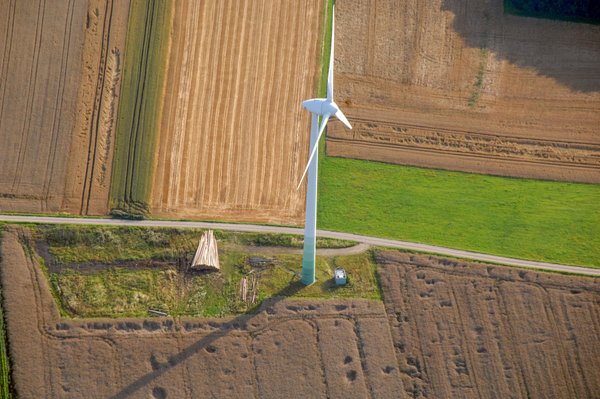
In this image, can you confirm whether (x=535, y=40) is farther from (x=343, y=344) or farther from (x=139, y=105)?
(x=139, y=105)

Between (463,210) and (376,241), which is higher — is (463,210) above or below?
above

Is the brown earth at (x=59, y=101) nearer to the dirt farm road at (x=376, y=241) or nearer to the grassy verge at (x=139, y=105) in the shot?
the grassy verge at (x=139, y=105)

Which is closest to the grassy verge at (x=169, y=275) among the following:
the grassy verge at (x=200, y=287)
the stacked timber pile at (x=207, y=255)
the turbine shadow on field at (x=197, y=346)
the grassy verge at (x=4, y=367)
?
the grassy verge at (x=200, y=287)

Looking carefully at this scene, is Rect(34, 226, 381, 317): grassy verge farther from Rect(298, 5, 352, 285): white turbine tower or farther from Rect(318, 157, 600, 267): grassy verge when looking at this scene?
Rect(318, 157, 600, 267): grassy verge

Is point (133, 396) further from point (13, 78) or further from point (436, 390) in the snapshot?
point (13, 78)

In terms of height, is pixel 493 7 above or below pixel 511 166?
above

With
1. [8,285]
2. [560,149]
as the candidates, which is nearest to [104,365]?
[8,285]

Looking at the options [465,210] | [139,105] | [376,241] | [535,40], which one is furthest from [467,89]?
→ [139,105]
